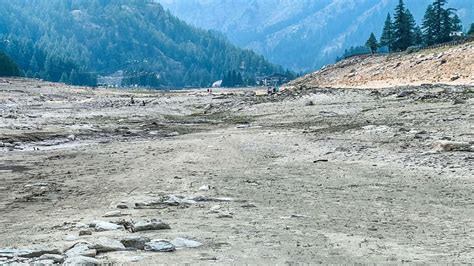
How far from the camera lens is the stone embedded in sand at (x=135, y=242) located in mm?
7695

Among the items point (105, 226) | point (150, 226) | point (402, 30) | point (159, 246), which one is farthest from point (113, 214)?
point (402, 30)

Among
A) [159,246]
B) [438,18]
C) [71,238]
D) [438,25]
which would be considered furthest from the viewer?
[438,18]

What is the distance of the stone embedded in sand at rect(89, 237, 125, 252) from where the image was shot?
7.40 metres

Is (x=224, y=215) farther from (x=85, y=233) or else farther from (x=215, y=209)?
(x=85, y=233)

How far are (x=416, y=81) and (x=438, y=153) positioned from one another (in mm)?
35364

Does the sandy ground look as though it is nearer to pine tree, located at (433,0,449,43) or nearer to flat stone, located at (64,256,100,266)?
flat stone, located at (64,256,100,266)

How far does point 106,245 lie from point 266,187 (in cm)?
592

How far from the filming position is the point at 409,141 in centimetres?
1761

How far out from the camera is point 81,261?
21.9ft

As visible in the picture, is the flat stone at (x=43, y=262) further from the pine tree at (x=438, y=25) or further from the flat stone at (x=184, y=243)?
the pine tree at (x=438, y=25)

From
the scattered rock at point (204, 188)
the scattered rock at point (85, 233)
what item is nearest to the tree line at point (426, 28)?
the scattered rock at point (204, 188)

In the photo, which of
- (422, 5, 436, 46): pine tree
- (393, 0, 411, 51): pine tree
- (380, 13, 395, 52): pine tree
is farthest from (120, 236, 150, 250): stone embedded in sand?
(380, 13, 395, 52): pine tree

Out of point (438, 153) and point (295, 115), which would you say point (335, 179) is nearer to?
point (438, 153)

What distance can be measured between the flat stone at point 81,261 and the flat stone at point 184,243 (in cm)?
133
